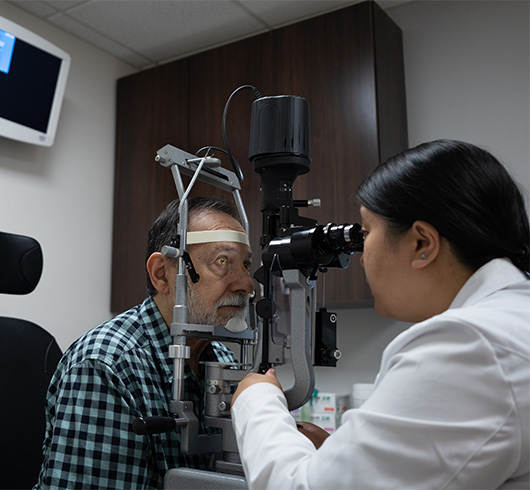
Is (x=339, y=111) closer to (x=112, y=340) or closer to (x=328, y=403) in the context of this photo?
(x=328, y=403)

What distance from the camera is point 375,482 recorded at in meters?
0.71

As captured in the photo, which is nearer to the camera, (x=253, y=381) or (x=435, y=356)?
(x=435, y=356)

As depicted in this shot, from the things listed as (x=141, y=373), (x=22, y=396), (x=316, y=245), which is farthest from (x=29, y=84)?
(x=316, y=245)

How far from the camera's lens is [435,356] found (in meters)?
0.72

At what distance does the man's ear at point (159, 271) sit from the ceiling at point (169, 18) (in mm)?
1462

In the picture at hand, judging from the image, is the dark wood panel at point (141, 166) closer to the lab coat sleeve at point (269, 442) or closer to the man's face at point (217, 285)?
the man's face at point (217, 285)

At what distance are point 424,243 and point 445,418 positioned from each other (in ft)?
0.85

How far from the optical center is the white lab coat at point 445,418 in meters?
0.70

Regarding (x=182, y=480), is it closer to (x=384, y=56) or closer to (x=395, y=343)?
(x=395, y=343)

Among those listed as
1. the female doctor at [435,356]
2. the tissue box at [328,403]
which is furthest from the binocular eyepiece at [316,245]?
the tissue box at [328,403]

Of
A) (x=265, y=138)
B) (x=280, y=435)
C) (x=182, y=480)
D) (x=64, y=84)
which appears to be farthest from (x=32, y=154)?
(x=280, y=435)

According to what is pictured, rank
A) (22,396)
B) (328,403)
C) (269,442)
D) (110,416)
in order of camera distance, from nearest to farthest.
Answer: (269,442)
(110,416)
(22,396)
(328,403)

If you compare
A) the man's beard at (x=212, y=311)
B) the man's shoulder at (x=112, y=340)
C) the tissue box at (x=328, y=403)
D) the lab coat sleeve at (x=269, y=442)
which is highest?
the man's beard at (x=212, y=311)

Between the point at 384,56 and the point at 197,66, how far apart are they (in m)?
0.85
